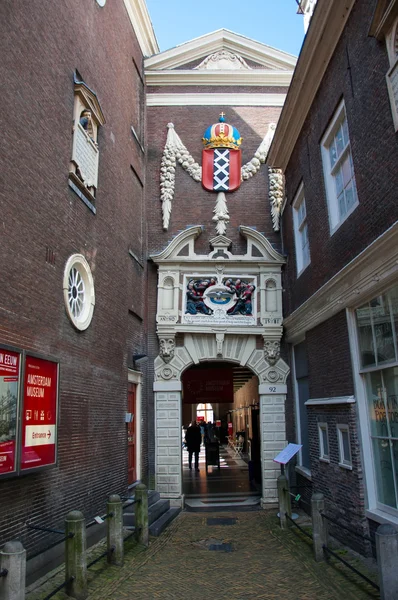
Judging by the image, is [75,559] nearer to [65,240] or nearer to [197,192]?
[65,240]

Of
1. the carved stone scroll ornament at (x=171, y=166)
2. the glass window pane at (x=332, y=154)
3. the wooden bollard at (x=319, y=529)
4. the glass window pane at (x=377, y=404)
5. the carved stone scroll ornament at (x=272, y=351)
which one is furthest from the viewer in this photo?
the carved stone scroll ornament at (x=171, y=166)

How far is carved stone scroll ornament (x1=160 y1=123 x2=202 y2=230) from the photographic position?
14.8 m

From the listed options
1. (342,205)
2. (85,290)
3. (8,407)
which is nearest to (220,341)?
(85,290)

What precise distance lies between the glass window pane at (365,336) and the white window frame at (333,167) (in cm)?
164

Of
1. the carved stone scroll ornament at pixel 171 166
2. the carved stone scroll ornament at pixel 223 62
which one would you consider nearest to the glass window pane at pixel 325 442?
the carved stone scroll ornament at pixel 171 166

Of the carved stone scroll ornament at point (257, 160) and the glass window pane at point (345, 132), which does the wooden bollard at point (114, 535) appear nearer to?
the glass window pane at point (345, 132)

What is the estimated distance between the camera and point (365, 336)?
26.7 feet

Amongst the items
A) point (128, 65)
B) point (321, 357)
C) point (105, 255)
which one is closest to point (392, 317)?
point (321, 357)

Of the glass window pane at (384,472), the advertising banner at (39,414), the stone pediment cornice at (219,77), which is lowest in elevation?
the glass window pane at (384,472)

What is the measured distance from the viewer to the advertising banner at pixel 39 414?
674 centimetres

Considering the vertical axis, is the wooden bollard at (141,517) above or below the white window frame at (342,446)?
below

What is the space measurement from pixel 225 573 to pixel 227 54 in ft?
48.5

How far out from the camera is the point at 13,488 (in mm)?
6555

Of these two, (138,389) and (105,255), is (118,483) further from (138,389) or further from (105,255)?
(105,255)
